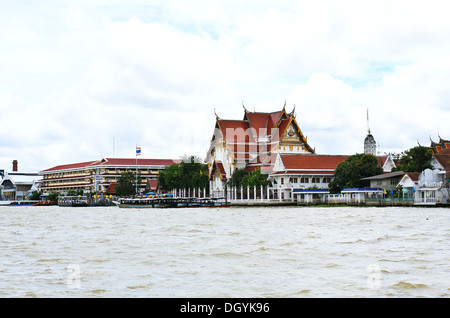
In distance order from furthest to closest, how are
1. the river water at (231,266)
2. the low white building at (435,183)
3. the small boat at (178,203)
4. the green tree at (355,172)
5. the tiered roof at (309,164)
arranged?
the tiered roof at (309,164) < the small boat at (178,203) < the green tree at (355,172) < the low white building at (435,183) < the river water at (231,266)

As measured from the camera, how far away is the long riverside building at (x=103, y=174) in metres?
102

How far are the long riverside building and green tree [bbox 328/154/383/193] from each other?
4185 centimetres

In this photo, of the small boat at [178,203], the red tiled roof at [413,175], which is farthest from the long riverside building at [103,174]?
the red tiled roof at [413,175]

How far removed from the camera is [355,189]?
55.8 metres

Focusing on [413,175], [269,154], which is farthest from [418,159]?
[269,154]

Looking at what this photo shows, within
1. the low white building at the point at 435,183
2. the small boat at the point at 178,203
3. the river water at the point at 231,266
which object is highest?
the low white building at the point at 435,183

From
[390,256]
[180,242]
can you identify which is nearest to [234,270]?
[390,256]

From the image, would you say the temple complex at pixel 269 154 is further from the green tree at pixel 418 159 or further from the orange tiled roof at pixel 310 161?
the green tree at pixel 418 159

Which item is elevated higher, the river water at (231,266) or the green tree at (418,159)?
the green tree at (418,159)

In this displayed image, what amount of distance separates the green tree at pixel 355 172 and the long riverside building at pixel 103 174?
41.8 meters

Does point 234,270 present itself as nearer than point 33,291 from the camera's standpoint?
No

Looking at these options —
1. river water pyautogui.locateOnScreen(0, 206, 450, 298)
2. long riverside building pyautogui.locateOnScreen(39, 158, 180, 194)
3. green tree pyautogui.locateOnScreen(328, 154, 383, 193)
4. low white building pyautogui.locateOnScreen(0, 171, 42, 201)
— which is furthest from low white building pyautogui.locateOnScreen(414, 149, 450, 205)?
low white building pyautogui.locateOnScreen(0, 171, 42, 201)
